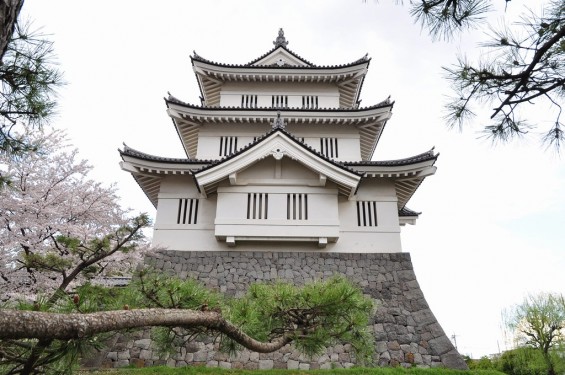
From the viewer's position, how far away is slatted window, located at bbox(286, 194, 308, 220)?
821cm

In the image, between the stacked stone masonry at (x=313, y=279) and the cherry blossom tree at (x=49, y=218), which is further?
the stacked stone masonry at (x=313, y=279)

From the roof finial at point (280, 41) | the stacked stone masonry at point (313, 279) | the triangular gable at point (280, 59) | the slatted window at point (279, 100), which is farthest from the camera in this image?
the roof finial at point (280, 41)

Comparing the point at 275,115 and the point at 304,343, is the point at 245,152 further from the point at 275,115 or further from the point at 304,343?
the point at 304,343

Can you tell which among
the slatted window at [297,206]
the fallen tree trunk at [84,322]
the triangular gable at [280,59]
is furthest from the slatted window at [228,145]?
the fallen tree trunk at [84,322]

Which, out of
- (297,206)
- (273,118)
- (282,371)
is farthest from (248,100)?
(282,371)

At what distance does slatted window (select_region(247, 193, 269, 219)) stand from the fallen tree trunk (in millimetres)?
6245

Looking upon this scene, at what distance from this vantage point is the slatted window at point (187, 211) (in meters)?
8.55

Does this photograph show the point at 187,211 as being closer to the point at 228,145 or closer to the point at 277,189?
the point at 277,189

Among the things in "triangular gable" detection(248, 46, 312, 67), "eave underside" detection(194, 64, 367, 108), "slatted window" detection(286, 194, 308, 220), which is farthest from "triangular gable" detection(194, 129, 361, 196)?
"triangular gable" detection(248, 46, 312, 67)

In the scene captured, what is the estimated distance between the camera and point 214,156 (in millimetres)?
10062

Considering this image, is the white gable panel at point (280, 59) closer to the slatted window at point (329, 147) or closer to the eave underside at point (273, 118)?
the eave underside at point (273, 118)

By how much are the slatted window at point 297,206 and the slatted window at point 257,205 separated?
1.68 ft

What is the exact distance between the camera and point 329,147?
10398 mm

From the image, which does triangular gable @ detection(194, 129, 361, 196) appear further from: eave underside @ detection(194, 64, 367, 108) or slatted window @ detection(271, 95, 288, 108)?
eave underside @ detection(194, 64, 367, 108)
